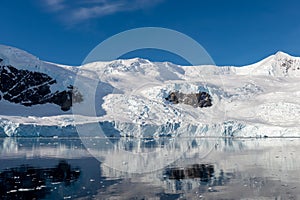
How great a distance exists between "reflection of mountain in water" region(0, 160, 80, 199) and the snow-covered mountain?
40.0m

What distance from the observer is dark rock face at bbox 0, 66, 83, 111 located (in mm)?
81312

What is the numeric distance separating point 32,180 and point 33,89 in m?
68.5

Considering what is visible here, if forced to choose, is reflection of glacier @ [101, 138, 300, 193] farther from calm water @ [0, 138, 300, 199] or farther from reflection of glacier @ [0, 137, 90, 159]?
reflection of glacier @ [0, 137, 90, 159]

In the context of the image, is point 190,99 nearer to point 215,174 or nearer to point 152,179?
point 215,174

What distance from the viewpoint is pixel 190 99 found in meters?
81.4

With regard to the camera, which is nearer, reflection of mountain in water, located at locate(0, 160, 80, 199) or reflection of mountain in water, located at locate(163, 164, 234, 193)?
reflection of mountain in water, located at locate(0, 160, 80, 199)

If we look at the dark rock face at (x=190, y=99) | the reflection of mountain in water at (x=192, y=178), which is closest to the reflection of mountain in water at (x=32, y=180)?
the reflection of mountain in water at (x=192, y=178)

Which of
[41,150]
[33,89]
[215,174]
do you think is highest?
[33,89]

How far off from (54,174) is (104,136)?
148 feet

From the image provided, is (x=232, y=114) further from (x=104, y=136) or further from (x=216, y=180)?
(x=216, y=180)

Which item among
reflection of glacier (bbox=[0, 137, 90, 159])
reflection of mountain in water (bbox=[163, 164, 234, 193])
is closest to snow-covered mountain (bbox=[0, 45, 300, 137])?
reflection of glacier (bbox=[0, 137, 90, 159])

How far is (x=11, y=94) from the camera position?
8194cm

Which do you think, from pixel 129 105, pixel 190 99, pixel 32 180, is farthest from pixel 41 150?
pixel 190 99

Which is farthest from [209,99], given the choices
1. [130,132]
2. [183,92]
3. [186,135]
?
[130,132]
